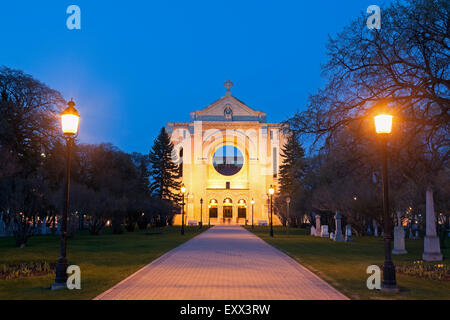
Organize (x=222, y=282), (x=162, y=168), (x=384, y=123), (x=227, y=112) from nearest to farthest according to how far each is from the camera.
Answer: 1. (x=384, y=123)
2. (x=222, y=282)
3. (x=162, y=168)
4. (x=227, y=112)

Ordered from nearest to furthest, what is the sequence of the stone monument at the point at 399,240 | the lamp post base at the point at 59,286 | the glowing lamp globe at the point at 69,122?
1. the lamp post base at the point at 59,286
2. the glowing lamp globe at the point at 69,122
3. the stone monument at the point at 399,240

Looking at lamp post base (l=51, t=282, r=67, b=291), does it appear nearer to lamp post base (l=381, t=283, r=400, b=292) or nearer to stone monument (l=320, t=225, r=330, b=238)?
lamp post base (l=381, t=283, r=400, b=292)

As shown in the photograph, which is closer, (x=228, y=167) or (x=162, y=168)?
(x=162, y=168)

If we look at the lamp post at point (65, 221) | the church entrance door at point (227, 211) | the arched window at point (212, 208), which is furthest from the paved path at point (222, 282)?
the church entrance door at point (227, 211)

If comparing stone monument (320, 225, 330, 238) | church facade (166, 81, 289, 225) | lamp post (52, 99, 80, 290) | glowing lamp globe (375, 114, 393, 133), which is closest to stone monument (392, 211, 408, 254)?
glowing lamp globe (375, 114, 393, 133)

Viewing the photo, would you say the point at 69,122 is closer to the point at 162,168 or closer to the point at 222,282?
the point at 222,282

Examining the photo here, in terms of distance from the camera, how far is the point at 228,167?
9162 centimetres

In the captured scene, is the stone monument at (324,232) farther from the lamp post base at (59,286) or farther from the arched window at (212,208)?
the arched window at (212,208)

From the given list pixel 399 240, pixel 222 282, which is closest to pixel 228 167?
pixel 399 240

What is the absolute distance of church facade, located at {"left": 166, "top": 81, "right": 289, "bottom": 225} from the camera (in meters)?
85.6

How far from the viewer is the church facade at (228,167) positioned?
8556cm

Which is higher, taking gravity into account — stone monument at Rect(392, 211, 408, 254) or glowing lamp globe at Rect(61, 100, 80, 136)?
glowing lamp globe at Rect(61, 100, 80, 136)
